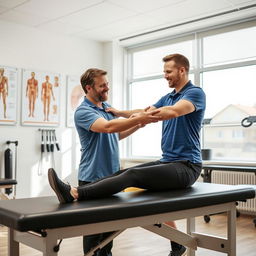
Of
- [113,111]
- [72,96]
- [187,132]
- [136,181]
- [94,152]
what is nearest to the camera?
A: [136,181]

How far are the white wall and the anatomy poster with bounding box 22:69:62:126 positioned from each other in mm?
77

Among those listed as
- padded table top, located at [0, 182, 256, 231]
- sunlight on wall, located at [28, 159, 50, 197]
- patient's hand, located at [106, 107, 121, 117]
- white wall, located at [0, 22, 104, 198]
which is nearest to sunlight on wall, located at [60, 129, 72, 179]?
white wall, located at [0, 22, 104, 198]

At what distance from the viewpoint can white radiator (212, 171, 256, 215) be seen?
447 centimetres

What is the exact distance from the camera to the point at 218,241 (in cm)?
233

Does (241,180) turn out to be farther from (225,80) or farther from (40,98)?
(40,98)

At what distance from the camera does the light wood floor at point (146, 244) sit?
3.05 metres

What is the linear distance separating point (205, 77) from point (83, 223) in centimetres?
396

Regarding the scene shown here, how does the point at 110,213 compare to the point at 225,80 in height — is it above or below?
below

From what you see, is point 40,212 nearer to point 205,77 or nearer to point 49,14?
point 49,14

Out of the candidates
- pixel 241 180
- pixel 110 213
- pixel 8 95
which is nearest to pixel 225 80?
pixel 241 180

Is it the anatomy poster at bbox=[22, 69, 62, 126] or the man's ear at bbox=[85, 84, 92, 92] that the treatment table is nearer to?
the man's ear at bbox=[85, 84, 92, 92]

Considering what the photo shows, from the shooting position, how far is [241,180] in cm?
456

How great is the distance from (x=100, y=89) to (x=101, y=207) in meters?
0.94

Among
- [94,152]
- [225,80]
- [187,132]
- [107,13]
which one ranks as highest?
[107,13]
